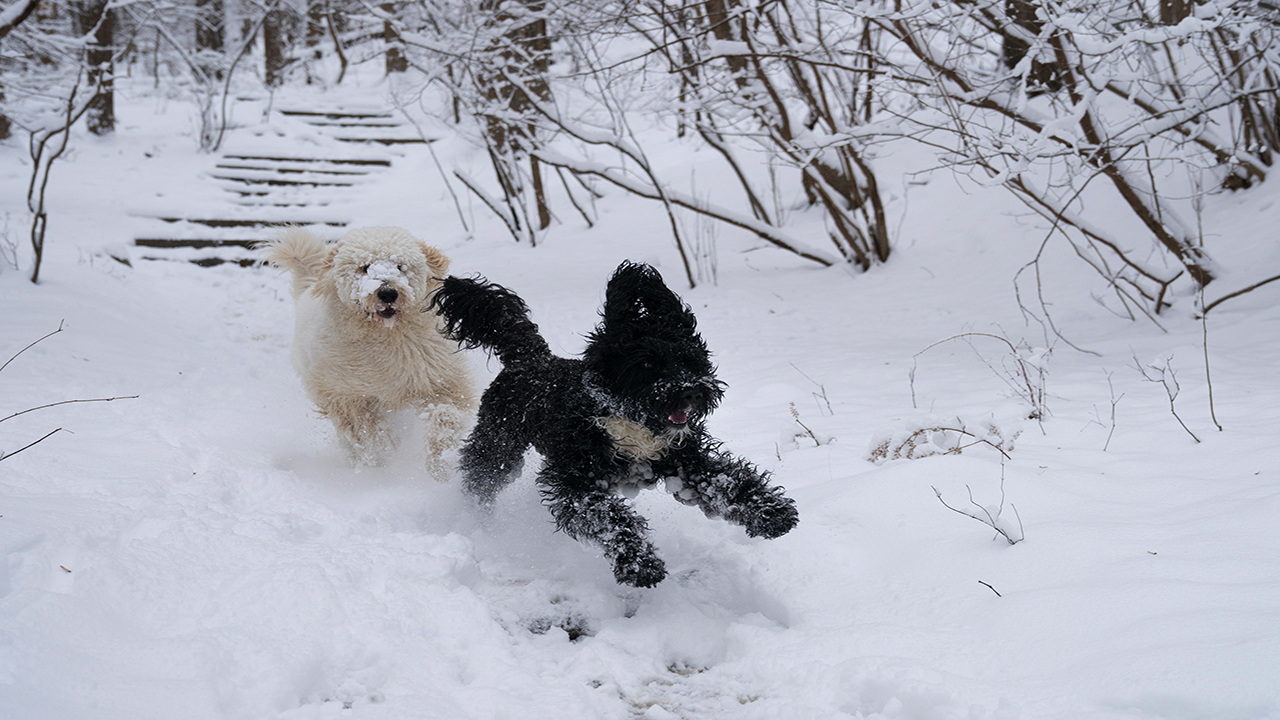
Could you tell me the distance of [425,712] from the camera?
1979 mm

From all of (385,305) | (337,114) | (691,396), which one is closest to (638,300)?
(691,396)

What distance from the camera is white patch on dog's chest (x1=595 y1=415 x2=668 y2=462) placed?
9.27 ft

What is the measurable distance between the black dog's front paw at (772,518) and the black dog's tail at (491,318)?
119 centimetres

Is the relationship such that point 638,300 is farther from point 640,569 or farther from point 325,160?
point 325,160

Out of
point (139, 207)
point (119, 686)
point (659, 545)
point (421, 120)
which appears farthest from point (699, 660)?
point (421, 120)

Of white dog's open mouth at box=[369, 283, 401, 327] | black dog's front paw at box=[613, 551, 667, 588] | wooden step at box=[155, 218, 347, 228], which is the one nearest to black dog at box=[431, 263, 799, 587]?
black dog's front paw at box=[613, 551, 667, 588]

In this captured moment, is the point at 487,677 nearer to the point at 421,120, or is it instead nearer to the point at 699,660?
the point at 699,660

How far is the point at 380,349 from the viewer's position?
4.28m

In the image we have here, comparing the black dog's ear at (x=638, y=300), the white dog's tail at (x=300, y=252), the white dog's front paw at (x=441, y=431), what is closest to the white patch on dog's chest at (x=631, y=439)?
the black dog's ear at (x=638, y=300)

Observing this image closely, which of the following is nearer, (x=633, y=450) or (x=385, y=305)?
(x=633, y=450)

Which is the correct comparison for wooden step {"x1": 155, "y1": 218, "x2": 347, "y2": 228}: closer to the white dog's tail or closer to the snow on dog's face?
the white dog's tail

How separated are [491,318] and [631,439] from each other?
39.7 inches

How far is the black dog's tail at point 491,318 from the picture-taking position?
3.48 metres

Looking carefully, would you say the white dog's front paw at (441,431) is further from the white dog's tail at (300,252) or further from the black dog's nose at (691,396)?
the black dog's nose at (691,396)
